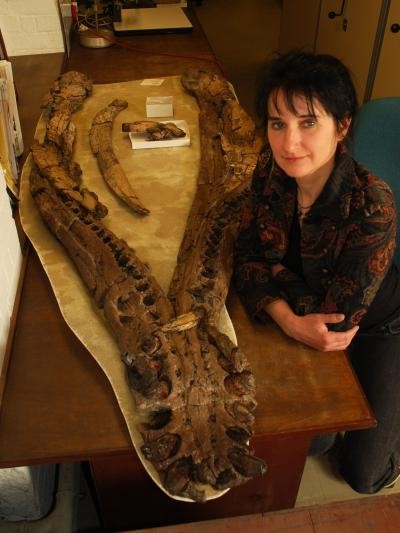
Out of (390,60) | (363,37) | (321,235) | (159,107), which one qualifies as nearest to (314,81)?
(321,235)

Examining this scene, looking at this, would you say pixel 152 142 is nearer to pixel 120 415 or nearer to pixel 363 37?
pixel 120 415

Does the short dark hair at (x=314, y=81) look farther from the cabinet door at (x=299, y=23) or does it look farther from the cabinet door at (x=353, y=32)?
the cabinet door at (x=299, y=23)

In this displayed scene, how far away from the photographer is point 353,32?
287cm

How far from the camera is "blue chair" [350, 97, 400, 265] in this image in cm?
137

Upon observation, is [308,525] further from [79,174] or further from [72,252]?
[79,174]

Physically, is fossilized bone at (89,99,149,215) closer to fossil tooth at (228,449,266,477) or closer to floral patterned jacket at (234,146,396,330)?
floral patterned jacket at (234,146,396,330)

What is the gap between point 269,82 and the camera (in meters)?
1.06

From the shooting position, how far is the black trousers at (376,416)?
1.30 m

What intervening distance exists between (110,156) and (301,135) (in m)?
0.86

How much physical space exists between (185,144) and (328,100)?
0.92 m

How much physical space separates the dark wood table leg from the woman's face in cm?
52

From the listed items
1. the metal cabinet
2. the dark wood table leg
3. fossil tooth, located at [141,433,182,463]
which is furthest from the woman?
the metal cabinet

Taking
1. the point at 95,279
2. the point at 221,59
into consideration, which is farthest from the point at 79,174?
the point at 221,59

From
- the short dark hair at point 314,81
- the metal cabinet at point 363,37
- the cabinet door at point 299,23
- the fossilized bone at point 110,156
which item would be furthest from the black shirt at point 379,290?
the cabinet door at point 299,23
